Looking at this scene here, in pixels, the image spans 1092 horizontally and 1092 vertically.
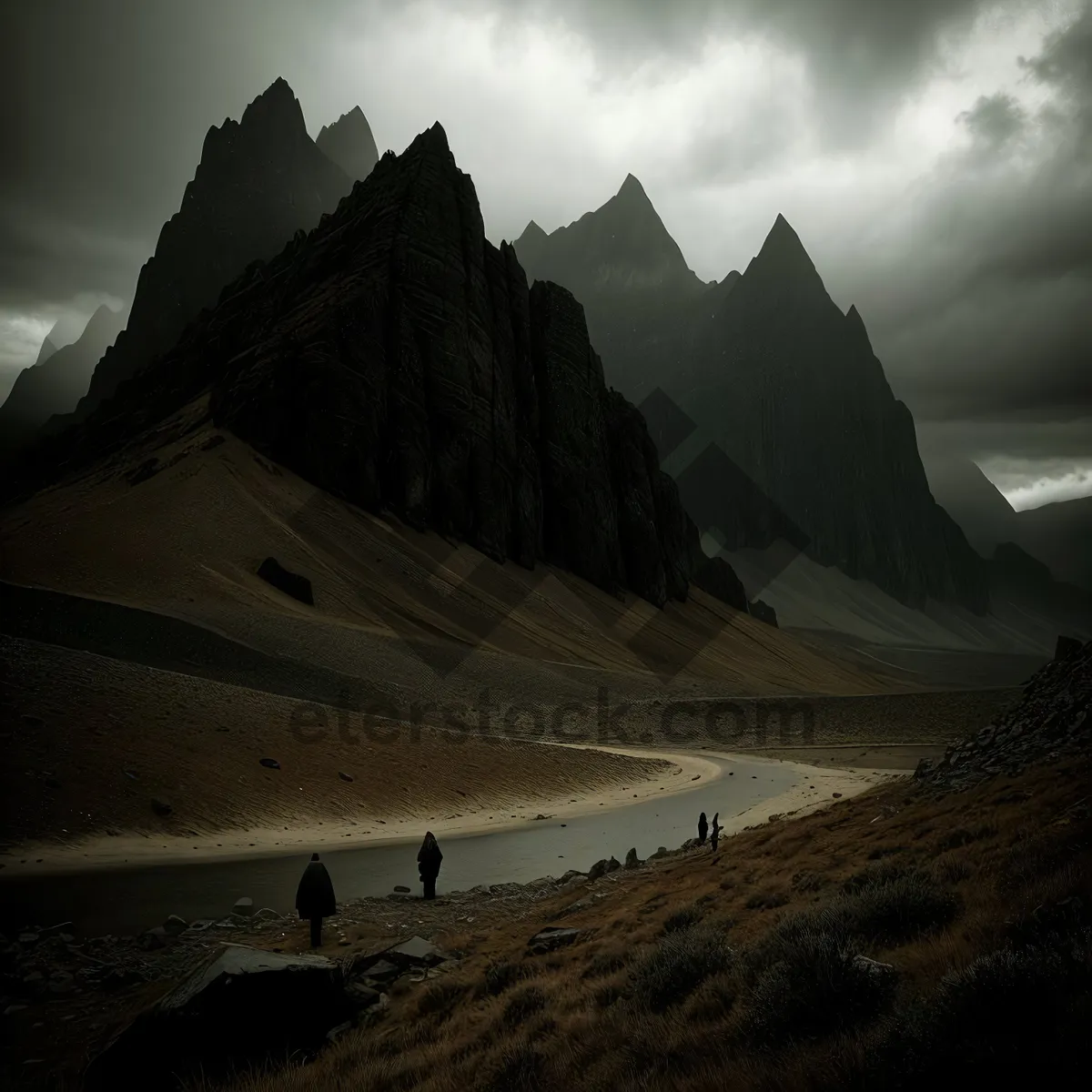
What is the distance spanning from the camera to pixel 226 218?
152 meters

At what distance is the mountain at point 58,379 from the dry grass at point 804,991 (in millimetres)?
192315

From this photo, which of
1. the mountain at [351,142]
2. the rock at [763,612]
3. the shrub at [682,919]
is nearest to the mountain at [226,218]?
the mountain at [351,142]

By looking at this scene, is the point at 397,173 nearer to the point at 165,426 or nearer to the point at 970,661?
the point at 165,426

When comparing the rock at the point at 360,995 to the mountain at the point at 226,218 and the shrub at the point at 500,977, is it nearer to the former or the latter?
the shrub at the point at 500,977

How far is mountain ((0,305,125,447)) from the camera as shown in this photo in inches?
6683

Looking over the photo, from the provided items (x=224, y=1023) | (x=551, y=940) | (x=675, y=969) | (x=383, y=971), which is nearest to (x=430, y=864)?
(x=551, y=940)

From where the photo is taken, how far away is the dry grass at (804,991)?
12.8 ft

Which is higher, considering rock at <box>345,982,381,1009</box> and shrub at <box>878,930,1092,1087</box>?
shrub at <box>878,930,1092,1087</box>

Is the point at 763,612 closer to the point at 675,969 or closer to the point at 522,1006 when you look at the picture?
the point at 522,1006

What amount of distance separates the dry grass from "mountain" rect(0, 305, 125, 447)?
192315 millimetres

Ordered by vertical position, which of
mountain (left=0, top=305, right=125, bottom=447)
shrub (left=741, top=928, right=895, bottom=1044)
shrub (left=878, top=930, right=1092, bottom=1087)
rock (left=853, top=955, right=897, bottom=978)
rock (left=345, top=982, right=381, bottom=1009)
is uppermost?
mountain (left=0, top=305, right=125, bottom=447)

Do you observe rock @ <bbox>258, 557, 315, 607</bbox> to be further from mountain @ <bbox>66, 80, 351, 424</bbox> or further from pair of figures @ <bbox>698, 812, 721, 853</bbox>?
mountain @ <bbox>66, 80, 351, 424</bbox>

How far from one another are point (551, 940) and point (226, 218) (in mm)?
172747

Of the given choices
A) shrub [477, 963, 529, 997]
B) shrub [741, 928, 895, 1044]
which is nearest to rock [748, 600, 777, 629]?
shrub [477, 963, 529, 997]
